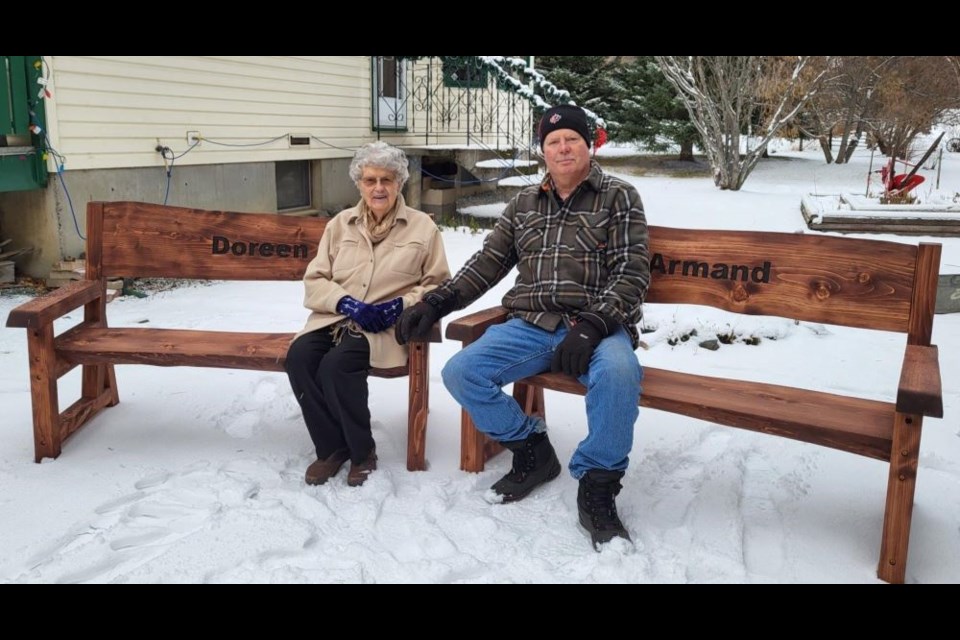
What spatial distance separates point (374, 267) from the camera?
12.2ft

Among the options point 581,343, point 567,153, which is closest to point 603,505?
point 581,343

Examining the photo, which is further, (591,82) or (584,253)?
(591,82)

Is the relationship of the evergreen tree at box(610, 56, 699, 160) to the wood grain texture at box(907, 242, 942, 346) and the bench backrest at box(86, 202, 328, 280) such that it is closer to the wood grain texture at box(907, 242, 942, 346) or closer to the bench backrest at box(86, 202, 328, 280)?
the bench backrest at box(86, 202, 328, 280)

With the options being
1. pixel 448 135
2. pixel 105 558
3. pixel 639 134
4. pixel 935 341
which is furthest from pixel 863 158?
pixel 105 558

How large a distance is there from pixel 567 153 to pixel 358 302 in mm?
1055

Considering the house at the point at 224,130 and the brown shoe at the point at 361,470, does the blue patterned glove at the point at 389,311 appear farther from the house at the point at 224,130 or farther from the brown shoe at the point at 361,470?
the house at the point at 224,130

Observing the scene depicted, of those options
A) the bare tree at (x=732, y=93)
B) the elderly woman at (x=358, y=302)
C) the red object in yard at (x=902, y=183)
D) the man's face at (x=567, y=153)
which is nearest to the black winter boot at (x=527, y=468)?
the elderly woman at (x=358, y=302)

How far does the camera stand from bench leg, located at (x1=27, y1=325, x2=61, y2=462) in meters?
3.66

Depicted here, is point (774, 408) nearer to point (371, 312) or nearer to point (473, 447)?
point (473, 447)

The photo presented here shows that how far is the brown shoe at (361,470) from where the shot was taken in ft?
11.5

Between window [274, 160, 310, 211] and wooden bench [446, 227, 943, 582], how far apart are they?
771cm

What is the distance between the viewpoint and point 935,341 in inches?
215

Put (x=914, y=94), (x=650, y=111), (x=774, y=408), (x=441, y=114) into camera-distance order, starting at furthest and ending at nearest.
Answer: (x=650, y=111) → (x=914, y=94) → (x=441, y=114) → (x=774, y=408)

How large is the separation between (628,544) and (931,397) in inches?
42.7
